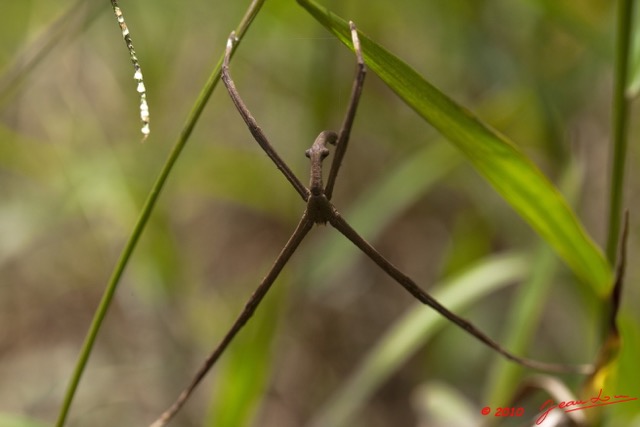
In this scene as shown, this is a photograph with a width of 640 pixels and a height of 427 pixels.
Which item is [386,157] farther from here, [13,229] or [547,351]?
[13,229]

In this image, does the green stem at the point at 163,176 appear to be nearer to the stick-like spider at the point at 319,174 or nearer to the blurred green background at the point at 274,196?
the stick-like spider at the point at 319,174

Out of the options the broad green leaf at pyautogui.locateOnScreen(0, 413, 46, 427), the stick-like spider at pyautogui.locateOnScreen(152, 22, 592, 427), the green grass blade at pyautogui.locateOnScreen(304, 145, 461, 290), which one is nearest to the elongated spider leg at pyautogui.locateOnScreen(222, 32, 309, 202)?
the stick-like spider at pyautogui.locateOnScreen(152, 22, 592, 427)

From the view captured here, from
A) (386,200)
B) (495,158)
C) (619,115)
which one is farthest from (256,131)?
(386,200)

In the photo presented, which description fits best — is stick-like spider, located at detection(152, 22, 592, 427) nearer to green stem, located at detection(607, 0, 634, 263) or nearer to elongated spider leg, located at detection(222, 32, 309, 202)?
elongated spider leg, located at detection(222, 32, 309, 202)

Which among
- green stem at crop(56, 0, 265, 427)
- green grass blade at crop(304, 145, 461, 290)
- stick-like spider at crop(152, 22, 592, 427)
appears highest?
green grass blade at crop(304, 145, 461, 290)
